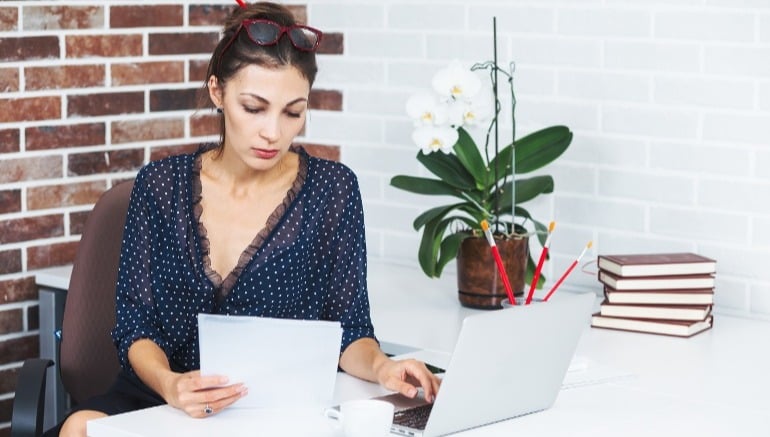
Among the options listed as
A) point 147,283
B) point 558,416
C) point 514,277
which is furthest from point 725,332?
point 147,283

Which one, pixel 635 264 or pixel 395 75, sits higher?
pixel 395 75

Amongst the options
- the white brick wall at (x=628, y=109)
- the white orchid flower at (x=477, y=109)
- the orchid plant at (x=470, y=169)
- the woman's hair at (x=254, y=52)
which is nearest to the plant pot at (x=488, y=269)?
the orchid plant at (x=470, y=169)

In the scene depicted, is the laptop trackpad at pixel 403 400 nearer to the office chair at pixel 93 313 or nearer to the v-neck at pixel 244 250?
the v-neck at pixel 244 250

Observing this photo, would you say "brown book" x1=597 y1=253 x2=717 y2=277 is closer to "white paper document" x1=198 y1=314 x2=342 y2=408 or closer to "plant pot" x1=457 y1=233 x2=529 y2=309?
"plant pot" x1=457 y1=233 x2=529 y2=309

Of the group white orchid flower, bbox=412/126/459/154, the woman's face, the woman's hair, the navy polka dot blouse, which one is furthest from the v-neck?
white orchid flower, bbox=412/126/459/154

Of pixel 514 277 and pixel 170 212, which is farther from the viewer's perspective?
pixel 514 277

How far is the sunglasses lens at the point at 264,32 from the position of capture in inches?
92.0

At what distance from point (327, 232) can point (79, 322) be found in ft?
1.90

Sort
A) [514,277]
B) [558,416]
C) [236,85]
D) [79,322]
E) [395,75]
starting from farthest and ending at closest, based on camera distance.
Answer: [395,75]
[514,277]
[79,322]
[236,85]
[558,416]

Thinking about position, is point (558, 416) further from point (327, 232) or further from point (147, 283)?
point (147, 283)

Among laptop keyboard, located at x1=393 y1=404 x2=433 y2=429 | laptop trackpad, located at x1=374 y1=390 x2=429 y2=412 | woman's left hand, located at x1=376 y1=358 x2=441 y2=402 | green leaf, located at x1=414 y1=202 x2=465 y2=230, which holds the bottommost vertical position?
laptop trackpad, located at x1=374 y1=390 x2=429 y2=412

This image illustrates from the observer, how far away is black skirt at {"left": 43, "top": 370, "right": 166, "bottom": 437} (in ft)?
7.72

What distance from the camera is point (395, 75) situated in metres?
3.53

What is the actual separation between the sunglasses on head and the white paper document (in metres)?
0.61
